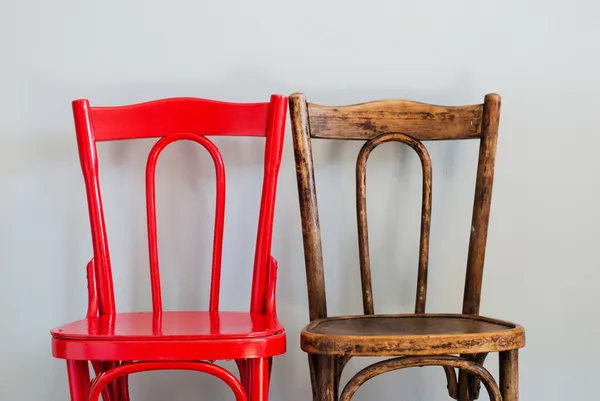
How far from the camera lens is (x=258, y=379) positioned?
120 centimetres

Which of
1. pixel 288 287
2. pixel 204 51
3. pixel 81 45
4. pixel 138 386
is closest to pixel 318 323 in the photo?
pixel 288 287

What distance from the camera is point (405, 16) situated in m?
1.65

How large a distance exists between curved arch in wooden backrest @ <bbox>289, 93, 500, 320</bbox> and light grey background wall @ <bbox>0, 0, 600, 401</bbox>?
15 cm

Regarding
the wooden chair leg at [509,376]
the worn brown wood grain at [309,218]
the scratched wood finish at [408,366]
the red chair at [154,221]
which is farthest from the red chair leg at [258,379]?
the wooden chair leg at [509,376]

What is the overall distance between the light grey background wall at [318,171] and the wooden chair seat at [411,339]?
14.0 inches

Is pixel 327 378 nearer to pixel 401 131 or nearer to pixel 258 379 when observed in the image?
pixel 258 379

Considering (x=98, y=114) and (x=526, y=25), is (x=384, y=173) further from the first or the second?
(x=98, y=114)

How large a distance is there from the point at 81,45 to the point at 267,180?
559mm

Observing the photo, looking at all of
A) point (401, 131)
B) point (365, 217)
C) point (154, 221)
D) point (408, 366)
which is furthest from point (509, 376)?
point (154, 221)

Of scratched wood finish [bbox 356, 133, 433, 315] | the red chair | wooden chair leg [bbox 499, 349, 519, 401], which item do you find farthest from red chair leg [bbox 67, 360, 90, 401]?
wooden chair leg [bbox 499, 349, 519, 401]

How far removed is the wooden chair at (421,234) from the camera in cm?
126

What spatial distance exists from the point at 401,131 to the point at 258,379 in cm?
60

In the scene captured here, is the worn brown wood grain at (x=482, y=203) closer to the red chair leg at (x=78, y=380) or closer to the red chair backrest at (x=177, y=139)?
the red chair backrest at (x=177, y=139)

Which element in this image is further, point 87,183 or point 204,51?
point 204,51
